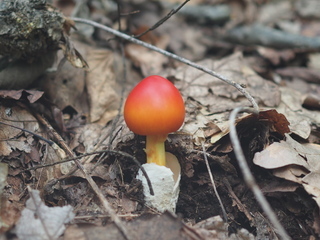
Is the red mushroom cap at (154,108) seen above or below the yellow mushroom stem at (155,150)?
above

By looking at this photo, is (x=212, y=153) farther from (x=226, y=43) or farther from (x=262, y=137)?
(x=226, y=43)

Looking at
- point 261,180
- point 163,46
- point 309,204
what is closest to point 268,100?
point 261,180

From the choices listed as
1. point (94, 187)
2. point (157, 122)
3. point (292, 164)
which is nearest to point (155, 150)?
point (157, 122)

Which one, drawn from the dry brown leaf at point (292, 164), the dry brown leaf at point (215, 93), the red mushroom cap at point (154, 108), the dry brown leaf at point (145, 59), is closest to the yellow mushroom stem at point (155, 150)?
the red mushroom cap at point (154, 108)

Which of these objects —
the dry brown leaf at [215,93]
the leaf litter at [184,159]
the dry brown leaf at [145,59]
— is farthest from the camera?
the dry brown leaf at [145,59]

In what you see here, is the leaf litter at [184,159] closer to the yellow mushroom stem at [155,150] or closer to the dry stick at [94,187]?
the dry stick at [94,187]

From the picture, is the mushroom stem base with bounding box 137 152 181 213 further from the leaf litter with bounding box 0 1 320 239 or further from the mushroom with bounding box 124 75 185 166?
the mushroom with bounding box 124 75 185 166
